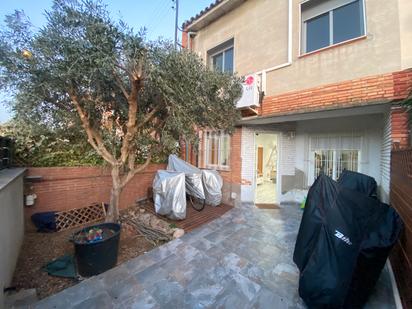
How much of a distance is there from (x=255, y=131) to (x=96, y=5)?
499cm

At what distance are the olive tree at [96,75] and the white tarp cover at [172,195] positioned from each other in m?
1.13

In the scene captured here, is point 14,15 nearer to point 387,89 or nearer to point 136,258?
point 136,258

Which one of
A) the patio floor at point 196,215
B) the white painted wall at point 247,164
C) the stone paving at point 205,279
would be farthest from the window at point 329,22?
the patio floor at point 196,215

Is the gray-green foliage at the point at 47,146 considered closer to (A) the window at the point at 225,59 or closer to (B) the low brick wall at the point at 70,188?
(B) the low brick wall at the point at 70,188

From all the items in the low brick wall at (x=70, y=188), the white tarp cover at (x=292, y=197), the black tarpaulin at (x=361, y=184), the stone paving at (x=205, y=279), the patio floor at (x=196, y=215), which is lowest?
the stone paving at (x=205, y=279)

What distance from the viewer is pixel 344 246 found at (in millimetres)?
2213

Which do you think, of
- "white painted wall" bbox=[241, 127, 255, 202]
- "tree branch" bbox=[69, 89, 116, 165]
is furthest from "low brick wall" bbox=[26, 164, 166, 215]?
"white painted wall" bbox=[241, 127, 255, 202]

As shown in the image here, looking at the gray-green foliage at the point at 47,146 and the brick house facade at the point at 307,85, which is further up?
the brick house facade at the point at 307,85

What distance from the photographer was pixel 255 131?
655 centimetres

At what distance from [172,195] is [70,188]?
8.14ft

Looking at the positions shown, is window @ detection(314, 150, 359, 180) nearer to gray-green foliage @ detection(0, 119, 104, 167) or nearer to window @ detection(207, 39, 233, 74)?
window @ detection(207, 39, 233, 74)

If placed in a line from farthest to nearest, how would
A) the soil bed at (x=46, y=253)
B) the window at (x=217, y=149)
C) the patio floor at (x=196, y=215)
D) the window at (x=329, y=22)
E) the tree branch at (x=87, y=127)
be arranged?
1. the window at (x=217, y=149)
2. the patio floor at (x=196, y=215)
3. the window at (x=329, y=22)
4. the tree branch at (x=87, y=127)
5. the soil bed at (x=46, y=253)

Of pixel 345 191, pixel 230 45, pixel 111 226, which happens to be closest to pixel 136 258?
pixel 111 226

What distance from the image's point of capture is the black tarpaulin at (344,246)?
2.18 metres
